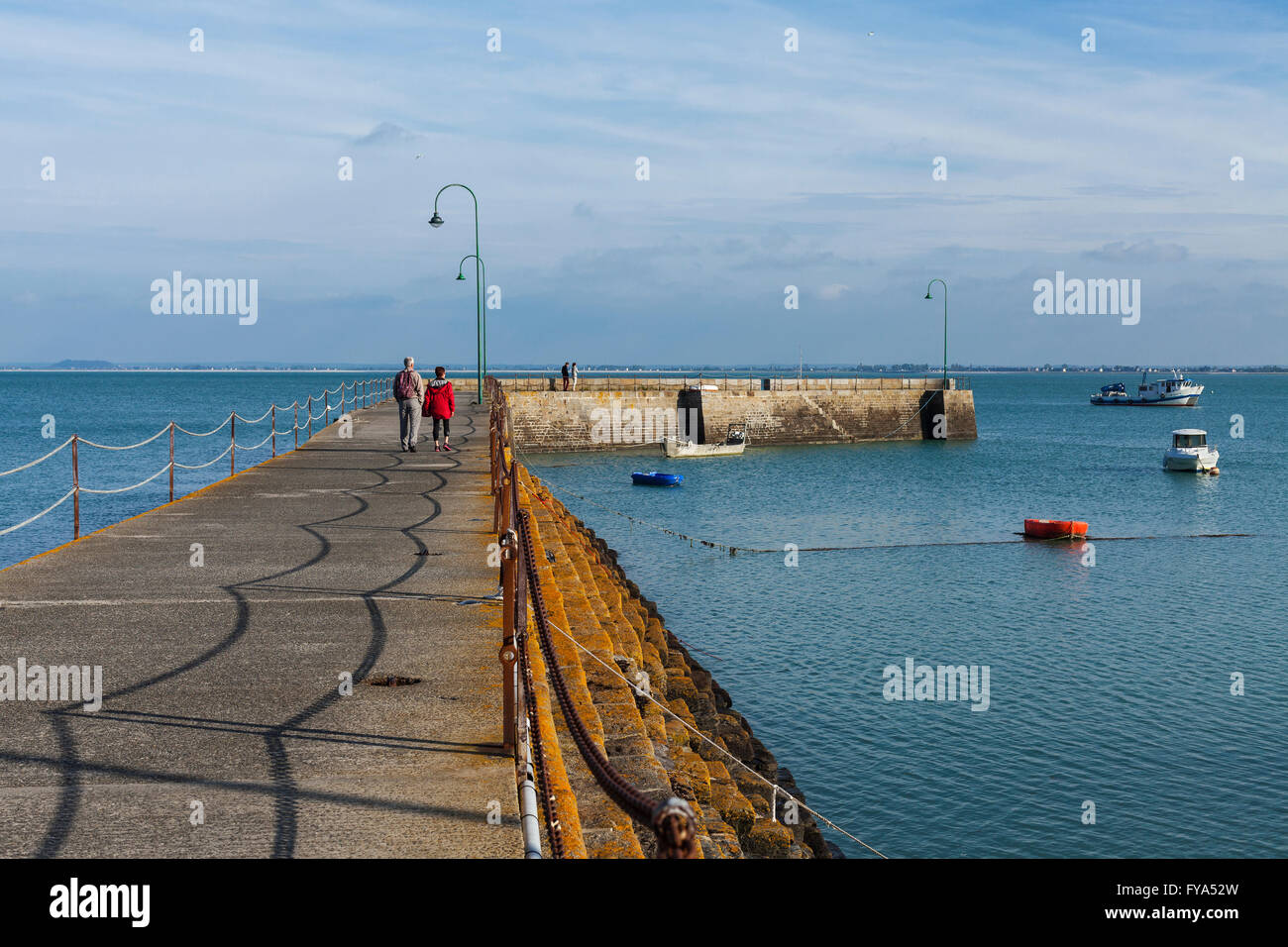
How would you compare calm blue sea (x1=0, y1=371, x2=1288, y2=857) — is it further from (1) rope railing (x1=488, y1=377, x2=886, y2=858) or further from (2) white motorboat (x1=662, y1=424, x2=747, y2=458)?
(2) white motorboat (x1=662, y1=424, x2=747, y2=458)

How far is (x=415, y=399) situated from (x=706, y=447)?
4806cm

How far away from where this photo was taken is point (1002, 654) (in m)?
22.1

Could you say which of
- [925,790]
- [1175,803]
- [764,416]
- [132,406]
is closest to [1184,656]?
[1175,803]

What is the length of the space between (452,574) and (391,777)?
509 cm

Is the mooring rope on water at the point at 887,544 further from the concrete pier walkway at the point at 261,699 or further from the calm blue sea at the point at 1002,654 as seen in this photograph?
the concrete pier walkway at the point at 261,699

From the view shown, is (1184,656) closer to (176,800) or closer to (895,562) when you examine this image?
(895,562)

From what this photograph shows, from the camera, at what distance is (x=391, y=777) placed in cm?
542

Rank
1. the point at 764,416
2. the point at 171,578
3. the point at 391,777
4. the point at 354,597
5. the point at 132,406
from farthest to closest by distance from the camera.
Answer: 1. the point at 132,406
2. the point at 764,416
3. the point at 171,578
4. the point at 354,597
5. the point at 391,777

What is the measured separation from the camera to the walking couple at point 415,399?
21.3 metres

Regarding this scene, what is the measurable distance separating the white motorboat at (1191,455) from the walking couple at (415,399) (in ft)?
174

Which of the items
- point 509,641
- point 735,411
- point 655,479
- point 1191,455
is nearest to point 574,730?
point 509,641

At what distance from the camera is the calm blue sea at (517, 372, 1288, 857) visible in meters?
14.0

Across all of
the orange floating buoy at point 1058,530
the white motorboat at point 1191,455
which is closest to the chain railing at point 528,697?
the orange floating buoy at point 1058,530
